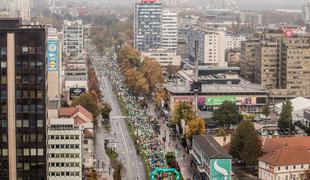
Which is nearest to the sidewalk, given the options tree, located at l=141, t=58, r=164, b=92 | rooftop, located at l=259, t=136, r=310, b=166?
rooftop, located at l=259, t=136, r=310, b=166

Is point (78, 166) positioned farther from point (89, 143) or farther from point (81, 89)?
point (81, 89)

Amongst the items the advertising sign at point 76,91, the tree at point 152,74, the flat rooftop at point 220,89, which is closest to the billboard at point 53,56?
the advertising sign at point 76,91

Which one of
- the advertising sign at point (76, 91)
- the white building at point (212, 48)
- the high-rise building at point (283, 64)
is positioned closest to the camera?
the advertising sign at point (76, 91)

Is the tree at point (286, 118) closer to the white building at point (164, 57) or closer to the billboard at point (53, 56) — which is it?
the billboard at point (53, 56)

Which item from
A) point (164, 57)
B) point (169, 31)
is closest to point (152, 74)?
point (164, 57)

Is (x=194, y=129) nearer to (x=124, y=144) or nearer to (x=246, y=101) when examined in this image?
(x=124, y=144)

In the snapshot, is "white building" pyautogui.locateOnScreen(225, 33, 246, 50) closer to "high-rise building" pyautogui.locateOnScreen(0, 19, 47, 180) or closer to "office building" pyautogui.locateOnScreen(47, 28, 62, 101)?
"office building" pyautogui.locateOnScreen(47, 28, 62, 101)

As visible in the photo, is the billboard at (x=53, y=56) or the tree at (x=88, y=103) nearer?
the billboard at (x=53, y=56)
